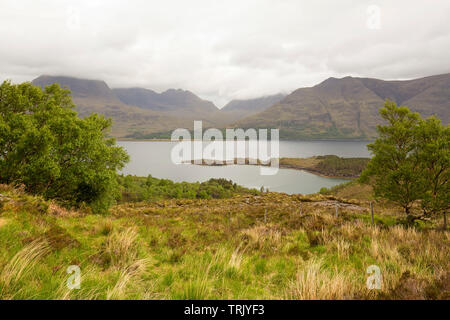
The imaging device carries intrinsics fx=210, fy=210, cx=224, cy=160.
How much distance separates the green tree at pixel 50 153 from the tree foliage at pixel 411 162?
830 inches

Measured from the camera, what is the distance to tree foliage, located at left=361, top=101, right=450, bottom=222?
481 inches

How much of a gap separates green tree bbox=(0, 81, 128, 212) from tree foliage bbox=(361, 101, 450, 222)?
2109 centimetres

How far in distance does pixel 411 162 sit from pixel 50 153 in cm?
2585

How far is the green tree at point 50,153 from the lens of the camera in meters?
14.7

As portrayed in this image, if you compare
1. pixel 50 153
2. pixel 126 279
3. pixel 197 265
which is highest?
pixel 50 153

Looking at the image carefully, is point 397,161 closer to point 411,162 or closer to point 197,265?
point 411,162

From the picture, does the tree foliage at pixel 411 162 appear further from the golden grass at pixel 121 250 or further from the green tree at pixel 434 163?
the golden grass at pixel 121 250

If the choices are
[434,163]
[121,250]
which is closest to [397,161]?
[434,163]

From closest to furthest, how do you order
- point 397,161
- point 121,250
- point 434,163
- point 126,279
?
point 126,279 → point 121,250 → point 434,163 → point 397,161

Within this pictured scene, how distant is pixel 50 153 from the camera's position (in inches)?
643

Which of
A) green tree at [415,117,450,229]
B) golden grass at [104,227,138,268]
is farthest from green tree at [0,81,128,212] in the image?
green tree at [415,117,450,229]
